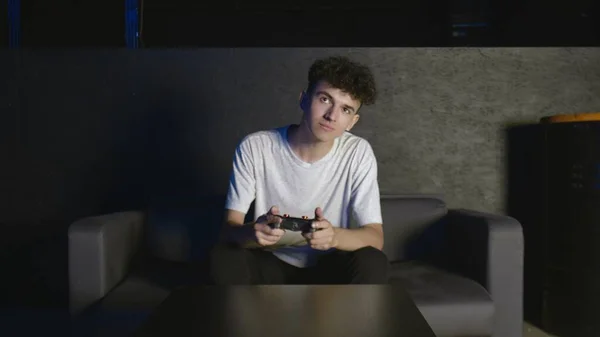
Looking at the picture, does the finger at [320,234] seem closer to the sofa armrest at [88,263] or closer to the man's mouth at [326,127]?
the man's mouth at [326,127]

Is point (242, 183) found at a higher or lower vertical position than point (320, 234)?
higher

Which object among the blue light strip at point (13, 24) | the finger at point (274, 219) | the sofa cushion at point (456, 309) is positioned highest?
the blue light strip at point (13, 24)

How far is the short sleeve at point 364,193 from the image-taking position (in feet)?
6.19

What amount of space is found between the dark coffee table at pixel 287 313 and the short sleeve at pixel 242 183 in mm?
511

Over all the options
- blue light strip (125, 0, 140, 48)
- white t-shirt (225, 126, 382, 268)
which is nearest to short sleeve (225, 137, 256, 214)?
white t-shirt (225, 126, 382, 268)

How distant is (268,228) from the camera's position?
1.53 metres

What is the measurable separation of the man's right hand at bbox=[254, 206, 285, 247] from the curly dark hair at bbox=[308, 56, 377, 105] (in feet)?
1.72

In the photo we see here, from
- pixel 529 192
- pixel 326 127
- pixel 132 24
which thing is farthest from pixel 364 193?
pixel 132 24

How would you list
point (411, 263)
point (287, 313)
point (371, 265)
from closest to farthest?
point (287, 313), point (371, 265), point (411, 263)

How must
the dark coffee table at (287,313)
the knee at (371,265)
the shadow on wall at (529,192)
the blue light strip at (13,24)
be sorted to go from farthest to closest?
the blue light strip at (13,24)
the shadow on wall at (529,192)
the knee at (371,265)
the dark coffee table at (287,313)

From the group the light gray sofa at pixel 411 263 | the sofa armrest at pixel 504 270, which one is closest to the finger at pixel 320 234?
the light gray sofa at pixel 411 263

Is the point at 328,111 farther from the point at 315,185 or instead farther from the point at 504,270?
the point at 504,270

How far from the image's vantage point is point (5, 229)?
8.64ft

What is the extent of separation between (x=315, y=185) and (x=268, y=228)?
0.42 meters
